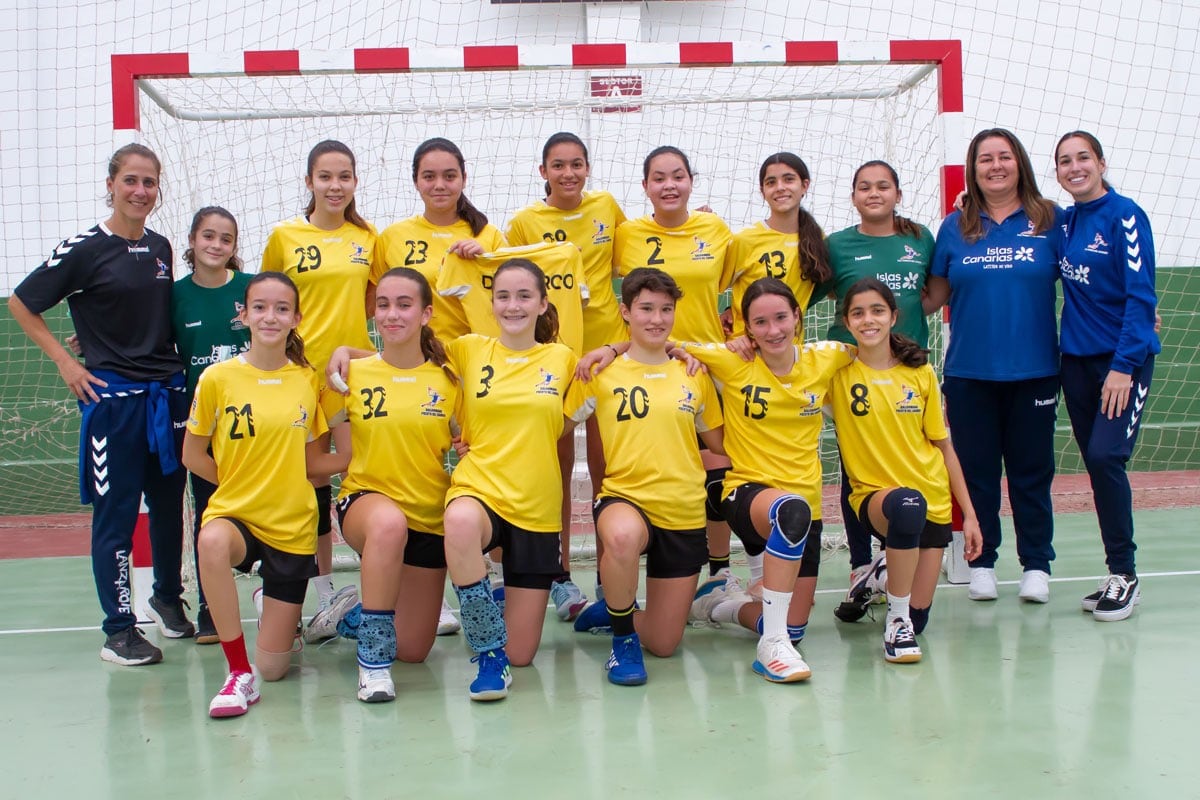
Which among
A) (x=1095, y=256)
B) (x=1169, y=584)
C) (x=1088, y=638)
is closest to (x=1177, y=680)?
(x=1088, y=638)

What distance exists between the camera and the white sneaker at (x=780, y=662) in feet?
9.11

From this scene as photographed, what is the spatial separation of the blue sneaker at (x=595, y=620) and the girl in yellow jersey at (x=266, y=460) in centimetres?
91

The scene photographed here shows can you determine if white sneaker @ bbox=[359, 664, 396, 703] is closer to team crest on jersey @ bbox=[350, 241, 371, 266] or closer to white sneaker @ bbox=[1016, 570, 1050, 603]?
team crest on jersey @ bbox=[350, 241, 371, 266]

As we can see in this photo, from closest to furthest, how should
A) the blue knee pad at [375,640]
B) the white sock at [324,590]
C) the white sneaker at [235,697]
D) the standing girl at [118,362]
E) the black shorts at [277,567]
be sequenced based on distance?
the white sneaker at [235,697]
the blue knee pad at [375,640]
the black shorts at [277,567]
the standing girl at [118,362]
the white sock at [324,590]

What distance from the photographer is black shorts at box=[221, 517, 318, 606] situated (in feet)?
9.44

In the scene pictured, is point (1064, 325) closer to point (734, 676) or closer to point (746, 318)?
Result: point (746, 318)

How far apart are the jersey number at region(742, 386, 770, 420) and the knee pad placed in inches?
61.6

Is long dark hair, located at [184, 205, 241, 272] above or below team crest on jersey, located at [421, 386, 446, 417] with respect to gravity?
above

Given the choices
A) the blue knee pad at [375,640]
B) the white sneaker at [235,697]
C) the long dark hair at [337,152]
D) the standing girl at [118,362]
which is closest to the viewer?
the white sneaker at [235,697]

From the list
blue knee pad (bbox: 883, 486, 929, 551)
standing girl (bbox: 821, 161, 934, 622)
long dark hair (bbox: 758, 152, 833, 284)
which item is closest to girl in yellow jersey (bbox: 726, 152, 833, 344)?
long dark hair (bbox: 758, 152, 833, 284)

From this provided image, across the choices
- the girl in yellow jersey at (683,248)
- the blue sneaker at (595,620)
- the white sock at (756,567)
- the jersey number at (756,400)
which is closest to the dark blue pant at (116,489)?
the blue sneaker at (595,620)

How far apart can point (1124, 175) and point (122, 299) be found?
22.8 feet

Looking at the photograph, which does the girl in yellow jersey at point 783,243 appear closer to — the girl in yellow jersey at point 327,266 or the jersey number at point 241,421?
the girl in yellow jersey at point 327,266

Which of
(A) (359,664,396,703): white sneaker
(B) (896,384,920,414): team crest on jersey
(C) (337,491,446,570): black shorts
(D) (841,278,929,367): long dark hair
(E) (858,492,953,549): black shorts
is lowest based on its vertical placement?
(A) (359,664,396,703): white sneaker
